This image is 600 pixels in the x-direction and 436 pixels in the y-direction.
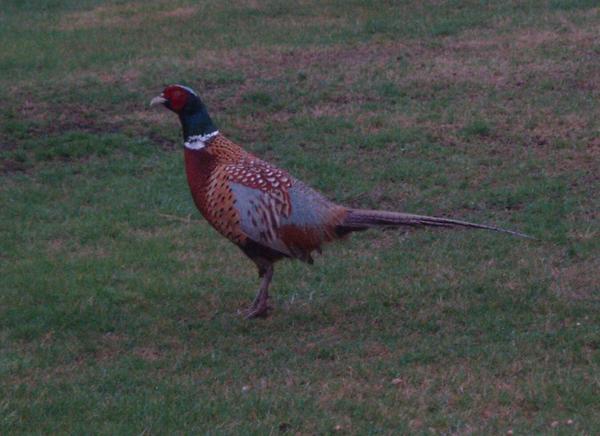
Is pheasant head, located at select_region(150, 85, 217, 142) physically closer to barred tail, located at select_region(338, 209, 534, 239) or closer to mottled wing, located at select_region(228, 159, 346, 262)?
mottled wing, located at select_region(228, 159, 346, 262)

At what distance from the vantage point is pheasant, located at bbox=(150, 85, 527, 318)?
22.1ft

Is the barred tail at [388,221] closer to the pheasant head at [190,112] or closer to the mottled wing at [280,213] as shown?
the mottled wing at [280,213]

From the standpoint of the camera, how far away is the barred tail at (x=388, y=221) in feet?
21.6

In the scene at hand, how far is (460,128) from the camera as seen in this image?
11.0 meters

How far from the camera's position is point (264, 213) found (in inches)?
265

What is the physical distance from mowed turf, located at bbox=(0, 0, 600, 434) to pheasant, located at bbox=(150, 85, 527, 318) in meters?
0.43

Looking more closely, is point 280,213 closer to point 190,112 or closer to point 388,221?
point 388,221

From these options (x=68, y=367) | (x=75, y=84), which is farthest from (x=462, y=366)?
(x=75, y=84)

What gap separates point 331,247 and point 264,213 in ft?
4.73

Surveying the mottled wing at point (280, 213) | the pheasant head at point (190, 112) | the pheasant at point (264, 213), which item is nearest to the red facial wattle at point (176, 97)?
the pheasant head at point (190, 112)

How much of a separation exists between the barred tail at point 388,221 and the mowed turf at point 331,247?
543 mm

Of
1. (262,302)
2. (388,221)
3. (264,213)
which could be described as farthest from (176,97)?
(388,221)

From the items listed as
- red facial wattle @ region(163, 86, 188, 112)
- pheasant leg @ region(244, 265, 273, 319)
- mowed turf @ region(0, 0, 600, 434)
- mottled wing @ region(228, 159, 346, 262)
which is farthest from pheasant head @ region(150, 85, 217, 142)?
mowed turf @ region(0, 0, 600, 434)

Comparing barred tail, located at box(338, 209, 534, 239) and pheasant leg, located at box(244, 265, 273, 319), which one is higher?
barred tail, located at box(338, 209, 534, 239)
